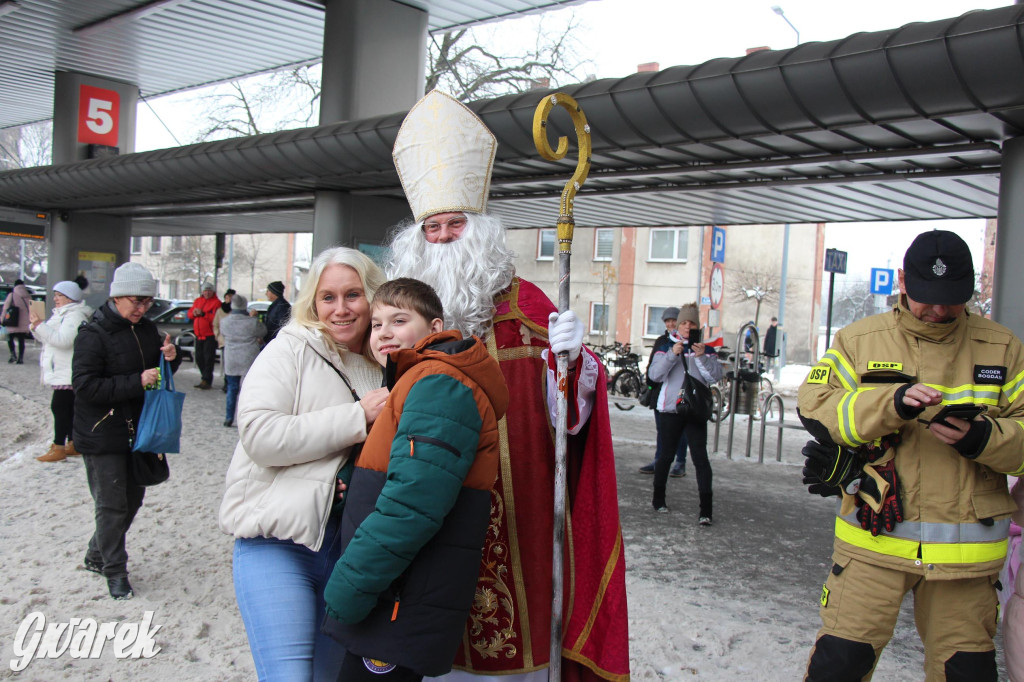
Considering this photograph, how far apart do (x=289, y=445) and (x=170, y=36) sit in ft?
43.3

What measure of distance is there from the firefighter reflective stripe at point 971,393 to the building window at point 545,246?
2763 cm

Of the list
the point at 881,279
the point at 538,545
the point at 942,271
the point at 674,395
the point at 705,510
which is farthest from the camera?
the point at 881,279

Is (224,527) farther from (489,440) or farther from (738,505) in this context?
(738,505)

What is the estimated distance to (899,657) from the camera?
13.2 feet

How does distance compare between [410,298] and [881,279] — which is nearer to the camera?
[410,298]

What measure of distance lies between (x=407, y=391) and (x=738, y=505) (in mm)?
5991

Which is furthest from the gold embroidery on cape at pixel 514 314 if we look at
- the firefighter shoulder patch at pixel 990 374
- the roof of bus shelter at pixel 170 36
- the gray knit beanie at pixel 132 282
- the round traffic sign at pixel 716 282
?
the round traffic sign at pixel 716 282

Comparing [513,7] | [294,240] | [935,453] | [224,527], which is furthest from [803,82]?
[294,240]

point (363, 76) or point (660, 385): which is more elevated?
point (363, 76)

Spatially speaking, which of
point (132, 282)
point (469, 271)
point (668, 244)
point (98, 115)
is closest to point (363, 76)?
point (132, 282)

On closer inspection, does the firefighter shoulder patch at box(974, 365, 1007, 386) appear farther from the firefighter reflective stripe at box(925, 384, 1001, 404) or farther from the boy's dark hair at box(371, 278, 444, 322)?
the boy's dark hair at box(371, 278, 444, 322)

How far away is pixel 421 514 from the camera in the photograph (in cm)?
179

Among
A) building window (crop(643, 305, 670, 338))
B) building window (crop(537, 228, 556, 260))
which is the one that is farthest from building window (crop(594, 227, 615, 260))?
building window (crop(643, 305, 670, 338))

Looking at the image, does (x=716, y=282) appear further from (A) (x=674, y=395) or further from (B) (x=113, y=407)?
(B) (x=113, y=407)
